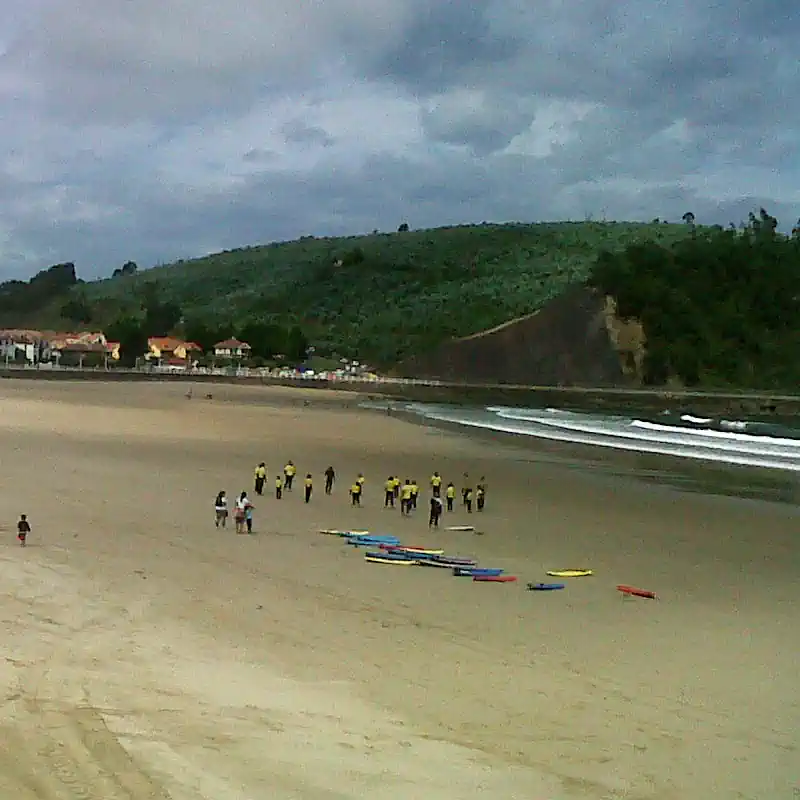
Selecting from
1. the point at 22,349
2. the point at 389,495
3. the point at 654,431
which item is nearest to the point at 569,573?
the point at 389,495

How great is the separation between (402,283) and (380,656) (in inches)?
5487

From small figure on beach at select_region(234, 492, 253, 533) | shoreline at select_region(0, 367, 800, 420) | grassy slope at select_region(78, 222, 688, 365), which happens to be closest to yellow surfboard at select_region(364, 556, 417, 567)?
small figure on beach at select_region(234, 492, 253, 533)

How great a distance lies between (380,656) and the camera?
9.10 m

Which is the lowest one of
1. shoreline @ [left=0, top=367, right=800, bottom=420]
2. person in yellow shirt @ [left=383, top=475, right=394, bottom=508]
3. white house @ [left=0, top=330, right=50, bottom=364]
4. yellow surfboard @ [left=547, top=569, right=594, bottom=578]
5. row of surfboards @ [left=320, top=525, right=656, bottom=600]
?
yellow surfboard @ [left=547, top=569, right=594, bottom=578]

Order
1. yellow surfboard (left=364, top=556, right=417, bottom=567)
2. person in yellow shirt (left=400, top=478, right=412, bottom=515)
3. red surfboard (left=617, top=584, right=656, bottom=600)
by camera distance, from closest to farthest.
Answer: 1. red surfboard (left=617, top=584, right=656, bottom=600)
2. yellow surfboard (left=364, top=556, right=417, bottom=567)
3. person in yellow shirt (left=400, top=478, right=412, bottom=515)

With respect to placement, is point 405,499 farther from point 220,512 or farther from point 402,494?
point 220,512

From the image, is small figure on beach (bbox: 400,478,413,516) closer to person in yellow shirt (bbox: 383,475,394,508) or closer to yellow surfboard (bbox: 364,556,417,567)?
person in yellow shirt (bbox: 383,475,394,508)

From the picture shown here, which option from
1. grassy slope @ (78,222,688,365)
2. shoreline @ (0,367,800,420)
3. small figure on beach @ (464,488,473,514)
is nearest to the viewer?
small figure on beach @ (464,488,473,514)

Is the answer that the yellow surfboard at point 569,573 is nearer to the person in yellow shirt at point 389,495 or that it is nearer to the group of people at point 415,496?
the group of people at point 415,496

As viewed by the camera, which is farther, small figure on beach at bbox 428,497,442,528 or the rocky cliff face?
the rocky cliff face

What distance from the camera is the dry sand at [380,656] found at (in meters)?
6.36

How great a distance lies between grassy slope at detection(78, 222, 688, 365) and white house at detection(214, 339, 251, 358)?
1040 centimetres

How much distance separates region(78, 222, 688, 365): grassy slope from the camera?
117 meters

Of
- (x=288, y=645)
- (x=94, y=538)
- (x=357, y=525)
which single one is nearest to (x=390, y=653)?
(x=288, y=645)
